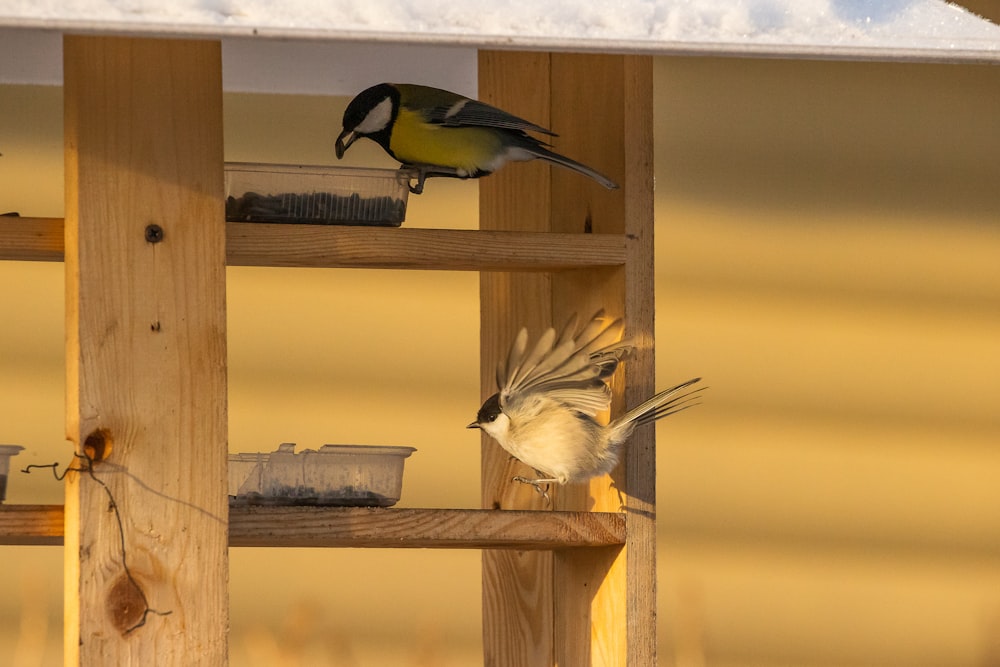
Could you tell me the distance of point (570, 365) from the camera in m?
2.41

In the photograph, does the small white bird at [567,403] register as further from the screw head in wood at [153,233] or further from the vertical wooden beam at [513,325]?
the screw head in wood at [153,233]

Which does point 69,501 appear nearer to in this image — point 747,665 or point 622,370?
point 622,370

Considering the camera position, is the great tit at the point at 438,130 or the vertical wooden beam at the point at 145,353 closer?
the vertical wooden beam at the point at 145,353

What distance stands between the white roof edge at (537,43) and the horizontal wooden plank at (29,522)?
2.25ft

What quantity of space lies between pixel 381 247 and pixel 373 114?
0.63m

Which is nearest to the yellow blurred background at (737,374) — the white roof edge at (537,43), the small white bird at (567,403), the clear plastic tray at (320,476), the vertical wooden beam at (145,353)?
the small white bird at (567,403)

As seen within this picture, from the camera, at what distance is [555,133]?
263 centimetres

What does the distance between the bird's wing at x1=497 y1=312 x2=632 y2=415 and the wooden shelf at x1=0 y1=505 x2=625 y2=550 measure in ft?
0.72

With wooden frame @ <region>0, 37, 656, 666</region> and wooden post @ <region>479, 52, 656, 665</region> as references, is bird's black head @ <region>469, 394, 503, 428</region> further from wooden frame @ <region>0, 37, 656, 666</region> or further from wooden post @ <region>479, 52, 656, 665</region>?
wooden frame @ <region>0, 37, 656, 666</region>

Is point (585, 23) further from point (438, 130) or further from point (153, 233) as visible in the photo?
point (438, 130)

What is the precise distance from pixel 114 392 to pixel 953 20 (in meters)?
1.01

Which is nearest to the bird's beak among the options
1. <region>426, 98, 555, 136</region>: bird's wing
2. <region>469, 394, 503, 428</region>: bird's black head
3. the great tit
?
the great tit

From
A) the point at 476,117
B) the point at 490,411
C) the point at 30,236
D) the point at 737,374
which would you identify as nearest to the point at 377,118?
the point at 476,117

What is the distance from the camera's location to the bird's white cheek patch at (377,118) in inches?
108
